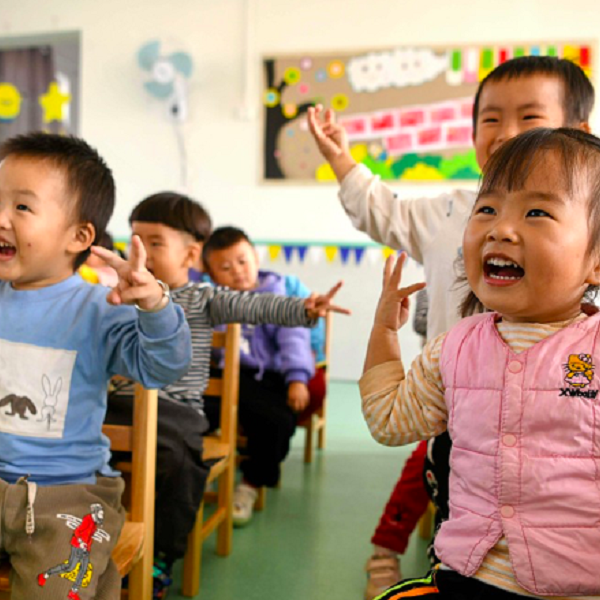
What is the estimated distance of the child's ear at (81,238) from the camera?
1096 millimetres

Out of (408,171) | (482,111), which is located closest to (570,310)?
(482,111)

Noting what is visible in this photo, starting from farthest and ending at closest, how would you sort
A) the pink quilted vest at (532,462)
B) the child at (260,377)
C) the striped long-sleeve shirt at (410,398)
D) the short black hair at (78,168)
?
the child at (260,377)
the short black hair at (78,168)
the striped long-sleeve shirt at (410,398)
the pink quilted vest at (532,462)

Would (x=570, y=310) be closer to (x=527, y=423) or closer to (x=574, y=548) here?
(x=527, y=423)

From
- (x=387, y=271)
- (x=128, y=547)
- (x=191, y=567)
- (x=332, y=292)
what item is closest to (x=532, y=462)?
(x=387, y=271)

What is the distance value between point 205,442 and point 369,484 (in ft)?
2.65

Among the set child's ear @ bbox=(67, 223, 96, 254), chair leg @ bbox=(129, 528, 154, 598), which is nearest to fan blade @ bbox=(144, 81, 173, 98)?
child's ear @ bbox=(67, 223, 96, 254)

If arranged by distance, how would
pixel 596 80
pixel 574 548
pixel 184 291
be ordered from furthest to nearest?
1. pixel 596 80
2. pixel 184 291
3. pixel 574 548

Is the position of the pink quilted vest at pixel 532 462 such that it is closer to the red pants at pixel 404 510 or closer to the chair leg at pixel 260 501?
the red pants at pixel 404 510

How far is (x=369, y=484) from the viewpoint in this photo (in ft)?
7.47

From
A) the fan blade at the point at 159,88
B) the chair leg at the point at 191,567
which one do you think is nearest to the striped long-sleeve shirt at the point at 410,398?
the chair leg at the point at 191,567

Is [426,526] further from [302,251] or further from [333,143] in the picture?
[302,251]

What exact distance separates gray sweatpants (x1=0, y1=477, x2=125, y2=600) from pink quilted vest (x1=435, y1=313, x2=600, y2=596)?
474 millimetres

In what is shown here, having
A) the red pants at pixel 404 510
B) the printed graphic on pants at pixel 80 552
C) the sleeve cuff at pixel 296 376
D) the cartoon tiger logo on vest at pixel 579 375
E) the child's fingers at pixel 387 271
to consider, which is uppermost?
the child's fingers at pixel 387 271

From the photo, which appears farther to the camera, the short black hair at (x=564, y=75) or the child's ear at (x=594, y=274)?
the short black hair at (x=564, y=75)
